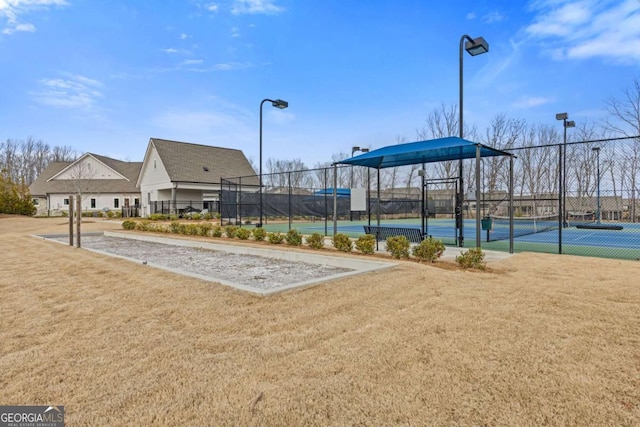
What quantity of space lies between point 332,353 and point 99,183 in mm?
41934

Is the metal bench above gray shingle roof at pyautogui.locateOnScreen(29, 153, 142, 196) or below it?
below

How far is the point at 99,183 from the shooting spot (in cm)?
3653

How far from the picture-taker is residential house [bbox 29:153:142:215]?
35.7 meters

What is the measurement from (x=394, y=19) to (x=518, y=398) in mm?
12340

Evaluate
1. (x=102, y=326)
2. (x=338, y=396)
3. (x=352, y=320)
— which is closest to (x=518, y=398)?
(x=338, y=396)

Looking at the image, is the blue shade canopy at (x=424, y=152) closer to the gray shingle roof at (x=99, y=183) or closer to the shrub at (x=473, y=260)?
the shrub at (x=473, y=260)

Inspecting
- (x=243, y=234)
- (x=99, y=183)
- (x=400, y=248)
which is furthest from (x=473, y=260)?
(x=99, y=183)

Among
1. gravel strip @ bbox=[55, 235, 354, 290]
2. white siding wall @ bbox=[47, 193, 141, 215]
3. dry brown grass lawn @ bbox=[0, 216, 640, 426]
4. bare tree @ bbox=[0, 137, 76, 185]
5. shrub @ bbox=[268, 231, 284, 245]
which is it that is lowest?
gravel strip @ bbox=[55, 235, 354, 290]

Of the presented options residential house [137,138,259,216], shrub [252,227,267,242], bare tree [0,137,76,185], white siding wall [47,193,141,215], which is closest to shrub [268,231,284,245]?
shrub [252,227,267,242]

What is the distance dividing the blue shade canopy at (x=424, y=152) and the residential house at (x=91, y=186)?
108ft

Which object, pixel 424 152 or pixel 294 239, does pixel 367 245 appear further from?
pixel 424 152

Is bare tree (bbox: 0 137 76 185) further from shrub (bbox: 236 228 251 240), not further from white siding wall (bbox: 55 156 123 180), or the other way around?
shrub (bbox: 236 228 251 240)

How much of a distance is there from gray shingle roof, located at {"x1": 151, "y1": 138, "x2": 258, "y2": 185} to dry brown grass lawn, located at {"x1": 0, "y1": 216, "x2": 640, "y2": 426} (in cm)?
2452

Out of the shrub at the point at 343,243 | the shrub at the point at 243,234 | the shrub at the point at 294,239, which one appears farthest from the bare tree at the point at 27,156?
the shrub at the point at 343,243
